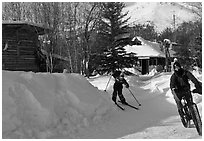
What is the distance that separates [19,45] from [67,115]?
1657 centimetres

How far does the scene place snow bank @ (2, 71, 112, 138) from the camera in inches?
304

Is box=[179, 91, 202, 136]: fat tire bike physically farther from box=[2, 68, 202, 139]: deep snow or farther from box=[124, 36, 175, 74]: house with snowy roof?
box=[124, 36, 175, 74]: house with snowy roof

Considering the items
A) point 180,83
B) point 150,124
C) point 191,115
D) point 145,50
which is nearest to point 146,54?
point 145,50

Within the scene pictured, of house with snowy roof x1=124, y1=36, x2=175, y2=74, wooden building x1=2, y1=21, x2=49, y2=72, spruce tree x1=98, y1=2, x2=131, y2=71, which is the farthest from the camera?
house with snowy roof x1=124, y1=36, x2=175, y2=74

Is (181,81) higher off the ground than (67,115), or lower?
higher

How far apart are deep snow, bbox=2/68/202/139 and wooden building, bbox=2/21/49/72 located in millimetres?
12898

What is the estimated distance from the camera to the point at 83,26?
37656 millimetres

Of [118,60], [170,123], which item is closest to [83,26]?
[118,60]

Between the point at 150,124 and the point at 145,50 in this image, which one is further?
the point at 145,50

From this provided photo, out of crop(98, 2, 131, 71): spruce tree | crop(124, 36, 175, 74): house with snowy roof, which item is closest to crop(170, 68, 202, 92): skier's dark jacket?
crop(98, 2, 131, 71): spruce tree

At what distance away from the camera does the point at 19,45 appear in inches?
969

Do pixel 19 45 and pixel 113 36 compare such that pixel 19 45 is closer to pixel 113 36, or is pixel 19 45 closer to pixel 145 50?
pixel 113 36

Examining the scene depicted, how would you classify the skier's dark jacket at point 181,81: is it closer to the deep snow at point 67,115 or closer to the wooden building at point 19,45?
the deep snow at point 67,115

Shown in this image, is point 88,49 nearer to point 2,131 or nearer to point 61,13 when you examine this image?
point 61,13
